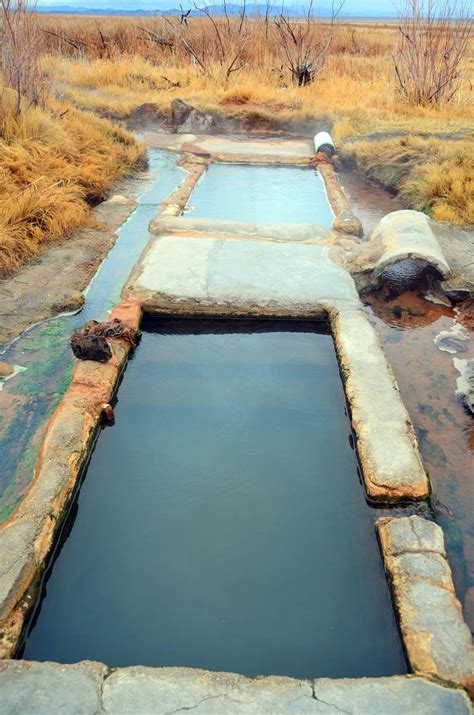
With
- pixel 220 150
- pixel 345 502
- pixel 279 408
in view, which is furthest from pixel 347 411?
pixel 220 150

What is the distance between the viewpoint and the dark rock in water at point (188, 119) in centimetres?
970

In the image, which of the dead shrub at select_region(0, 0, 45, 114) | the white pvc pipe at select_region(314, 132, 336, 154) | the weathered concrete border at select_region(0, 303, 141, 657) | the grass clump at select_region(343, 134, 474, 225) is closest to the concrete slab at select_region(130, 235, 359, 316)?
the weathered concrete border at select_region(0, 303, 141, 657)

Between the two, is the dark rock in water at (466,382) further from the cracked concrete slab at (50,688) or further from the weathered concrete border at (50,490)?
the cracked concrete slab at (50,688)

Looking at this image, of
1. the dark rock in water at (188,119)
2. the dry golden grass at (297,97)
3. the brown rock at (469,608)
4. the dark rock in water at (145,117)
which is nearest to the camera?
the brown rock at (469,608)

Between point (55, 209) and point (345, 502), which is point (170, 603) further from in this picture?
point (55, 209)

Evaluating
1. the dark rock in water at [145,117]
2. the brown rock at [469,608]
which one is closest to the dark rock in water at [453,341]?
the brown rock at [469,608]

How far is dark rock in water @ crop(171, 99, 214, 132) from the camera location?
9695mm

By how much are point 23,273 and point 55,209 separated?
1058mm

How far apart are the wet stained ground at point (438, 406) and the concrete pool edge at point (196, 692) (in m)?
0.56

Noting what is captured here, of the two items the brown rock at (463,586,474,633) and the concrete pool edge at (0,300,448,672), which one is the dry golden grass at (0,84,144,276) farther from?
the brown rock at (463,586,474,633)

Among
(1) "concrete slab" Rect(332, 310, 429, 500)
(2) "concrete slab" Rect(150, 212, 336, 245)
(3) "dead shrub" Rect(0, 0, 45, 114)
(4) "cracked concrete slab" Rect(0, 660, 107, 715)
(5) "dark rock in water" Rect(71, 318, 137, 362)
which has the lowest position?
(4) "cracked concrete slab" Rect(0, 660, 107, 715)

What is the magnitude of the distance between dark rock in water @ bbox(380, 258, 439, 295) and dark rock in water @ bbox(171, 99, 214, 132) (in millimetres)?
6459

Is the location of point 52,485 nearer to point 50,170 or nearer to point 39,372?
point 39,372

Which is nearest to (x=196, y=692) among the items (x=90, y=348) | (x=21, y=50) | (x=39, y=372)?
(x=90, y=348)
